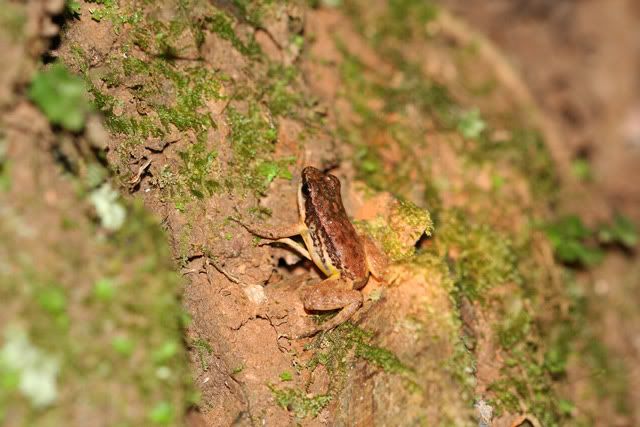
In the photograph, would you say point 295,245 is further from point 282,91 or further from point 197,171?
point 282,91

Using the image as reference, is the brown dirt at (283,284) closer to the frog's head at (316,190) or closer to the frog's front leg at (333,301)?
the frog's front leg at (333,301)

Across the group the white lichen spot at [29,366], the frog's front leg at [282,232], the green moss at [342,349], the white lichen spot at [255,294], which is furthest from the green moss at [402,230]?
the white lichen spot at [29,366]

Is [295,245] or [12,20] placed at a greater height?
[12,20]

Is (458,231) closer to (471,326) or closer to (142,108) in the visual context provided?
(471,326)

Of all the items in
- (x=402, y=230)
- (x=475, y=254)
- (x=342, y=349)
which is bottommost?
(x=342, y=349)

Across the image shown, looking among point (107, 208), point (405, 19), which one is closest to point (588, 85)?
point (405, 19)

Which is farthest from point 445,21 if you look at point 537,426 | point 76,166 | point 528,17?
point 76,166
